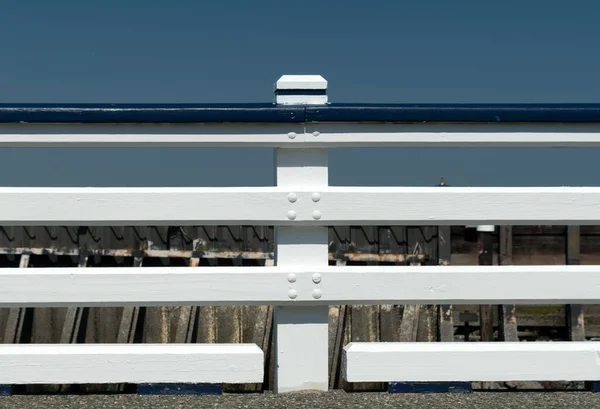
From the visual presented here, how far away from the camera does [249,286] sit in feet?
13.4

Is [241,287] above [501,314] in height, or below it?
above

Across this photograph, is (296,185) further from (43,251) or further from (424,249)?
(43,251)

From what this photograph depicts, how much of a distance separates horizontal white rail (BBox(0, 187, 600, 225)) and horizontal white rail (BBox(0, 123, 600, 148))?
213mm

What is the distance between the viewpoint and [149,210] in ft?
13.4

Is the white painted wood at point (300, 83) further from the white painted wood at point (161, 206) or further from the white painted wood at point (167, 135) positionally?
the white painted wood at point (161, 206)

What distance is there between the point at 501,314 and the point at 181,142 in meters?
12.2

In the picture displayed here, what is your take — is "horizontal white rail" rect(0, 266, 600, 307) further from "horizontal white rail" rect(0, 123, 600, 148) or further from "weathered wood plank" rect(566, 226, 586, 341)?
"weathered wood plank" rect(566, 226, 586, 341)

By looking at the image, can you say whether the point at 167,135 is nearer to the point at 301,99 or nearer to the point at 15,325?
the point at 301,99

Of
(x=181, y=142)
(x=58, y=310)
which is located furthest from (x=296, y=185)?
(x=58, y=310)

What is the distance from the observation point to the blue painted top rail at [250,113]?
13.6 ft

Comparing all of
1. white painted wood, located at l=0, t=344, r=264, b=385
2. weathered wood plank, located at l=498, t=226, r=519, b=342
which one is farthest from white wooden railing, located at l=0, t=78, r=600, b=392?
weathered wood plank, located at l=498, t=226, r=519, b=342

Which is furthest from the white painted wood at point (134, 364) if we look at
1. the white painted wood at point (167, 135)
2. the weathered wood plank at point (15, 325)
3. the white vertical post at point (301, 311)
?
the weathered wood plank at point (15, 325)

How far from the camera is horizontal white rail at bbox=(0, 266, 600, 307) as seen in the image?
4.10 meters

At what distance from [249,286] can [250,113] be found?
76 cm
